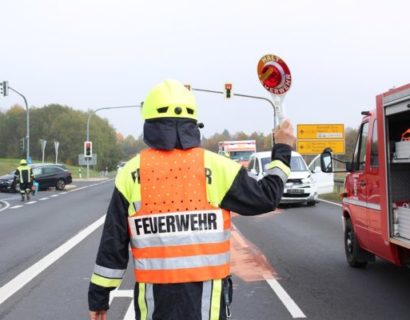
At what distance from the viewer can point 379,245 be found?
6.20 m

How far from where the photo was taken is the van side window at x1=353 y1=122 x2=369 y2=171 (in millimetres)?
7012

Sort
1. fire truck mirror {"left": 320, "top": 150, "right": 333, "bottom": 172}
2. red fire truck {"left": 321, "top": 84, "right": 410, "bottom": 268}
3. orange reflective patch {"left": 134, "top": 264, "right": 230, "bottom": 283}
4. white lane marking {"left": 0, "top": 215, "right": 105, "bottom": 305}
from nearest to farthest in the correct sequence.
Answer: orange reflective patch {"left": 134, "top": 264, "right": 230, "bottom": 283} < red fire truck {"left": 321, "top": 84, "right": 410, "bottom": 268} < fire truck mirror {"left": 320, "top": 150, "right": 333, "bottom": 172} < white lane marking {"left": 0, "top": 215, "right": 105, "bottom": 305}

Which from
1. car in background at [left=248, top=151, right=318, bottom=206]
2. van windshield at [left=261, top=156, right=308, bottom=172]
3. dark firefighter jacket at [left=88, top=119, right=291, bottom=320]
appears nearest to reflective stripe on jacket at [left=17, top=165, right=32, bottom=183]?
van windshield at [left=261, top=156, right=308, bottom=172]

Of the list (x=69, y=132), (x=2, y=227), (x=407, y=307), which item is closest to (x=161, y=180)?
(x=407, y=307)

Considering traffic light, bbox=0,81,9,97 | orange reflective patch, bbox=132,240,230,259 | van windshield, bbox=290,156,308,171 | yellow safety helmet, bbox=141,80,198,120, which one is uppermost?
traffic light, bbox=0,81,9,97

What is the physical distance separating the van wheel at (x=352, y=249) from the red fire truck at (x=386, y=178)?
1.35ft

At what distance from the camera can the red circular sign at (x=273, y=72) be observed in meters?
4.82

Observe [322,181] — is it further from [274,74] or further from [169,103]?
[169,103]

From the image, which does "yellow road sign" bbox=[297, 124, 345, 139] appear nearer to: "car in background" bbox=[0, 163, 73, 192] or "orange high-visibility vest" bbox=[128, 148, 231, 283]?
"car in background" bbox=[0, 163, 73, 192]

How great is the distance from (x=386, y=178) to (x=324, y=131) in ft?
78.0

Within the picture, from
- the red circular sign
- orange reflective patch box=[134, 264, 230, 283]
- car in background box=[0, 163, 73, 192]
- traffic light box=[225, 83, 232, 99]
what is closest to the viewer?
orange reflective patch box=[134, 264, 230, 283]

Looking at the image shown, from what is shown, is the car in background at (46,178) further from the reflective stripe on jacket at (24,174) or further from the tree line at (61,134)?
the tree line at (61,134)

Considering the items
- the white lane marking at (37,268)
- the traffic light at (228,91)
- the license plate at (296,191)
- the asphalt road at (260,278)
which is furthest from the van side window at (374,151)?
the traffic light at (228,91)

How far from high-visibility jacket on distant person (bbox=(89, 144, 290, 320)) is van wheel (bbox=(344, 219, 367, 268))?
5.26 m
